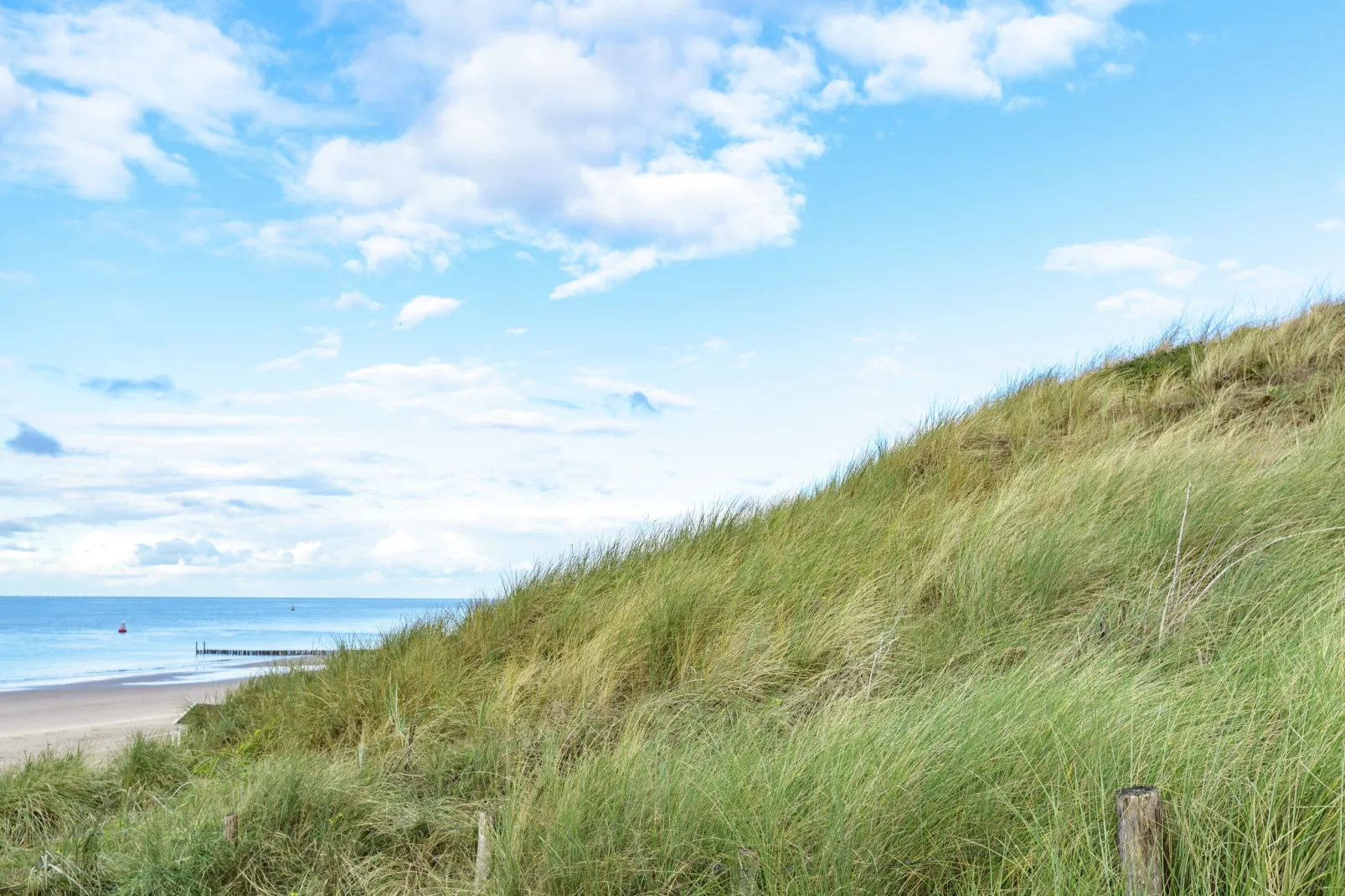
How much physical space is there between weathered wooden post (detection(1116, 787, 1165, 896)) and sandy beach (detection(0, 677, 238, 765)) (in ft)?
34.9

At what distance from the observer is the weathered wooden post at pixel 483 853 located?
3461 millimetres

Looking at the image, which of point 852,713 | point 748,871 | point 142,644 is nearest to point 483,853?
point 748,871

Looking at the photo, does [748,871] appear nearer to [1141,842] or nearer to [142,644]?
[1141,842]

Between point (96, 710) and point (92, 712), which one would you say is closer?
point (92, 712)

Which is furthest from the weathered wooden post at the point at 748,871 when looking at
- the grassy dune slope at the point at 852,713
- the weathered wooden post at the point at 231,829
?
the weathered wooden post at the point at 231,829

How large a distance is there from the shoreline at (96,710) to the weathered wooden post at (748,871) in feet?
25.5

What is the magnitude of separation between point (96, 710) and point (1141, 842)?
2166 centimetres

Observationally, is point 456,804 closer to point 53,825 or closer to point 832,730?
point 832,730

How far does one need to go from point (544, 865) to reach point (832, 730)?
1216 millimetres

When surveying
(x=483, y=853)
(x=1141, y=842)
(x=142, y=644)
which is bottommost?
(x=142, y=644)

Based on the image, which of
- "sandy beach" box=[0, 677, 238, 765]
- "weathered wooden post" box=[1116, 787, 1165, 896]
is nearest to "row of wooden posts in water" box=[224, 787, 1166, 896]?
"weathered wooden post" box=[1116, 787, 1165, 896]

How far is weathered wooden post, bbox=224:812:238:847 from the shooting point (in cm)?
418

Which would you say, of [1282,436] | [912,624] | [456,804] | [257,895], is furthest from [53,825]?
[1282,436]

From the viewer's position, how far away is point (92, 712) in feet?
61.0
